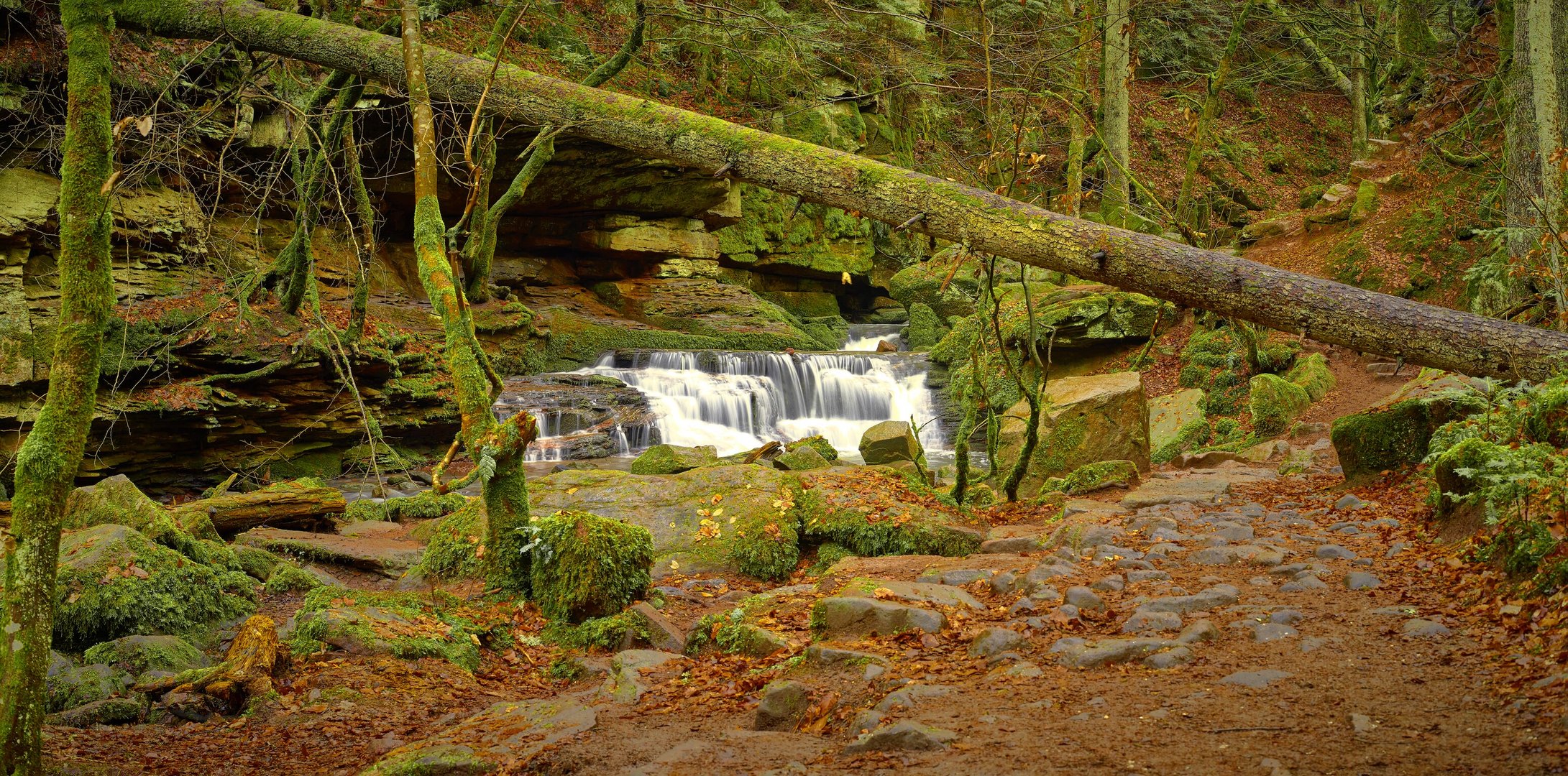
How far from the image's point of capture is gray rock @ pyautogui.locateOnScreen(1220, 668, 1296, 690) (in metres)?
3.50

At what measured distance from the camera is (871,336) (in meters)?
24.5

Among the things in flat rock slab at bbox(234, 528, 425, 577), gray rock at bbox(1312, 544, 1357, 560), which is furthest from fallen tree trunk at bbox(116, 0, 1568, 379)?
flat rock slab at bbox(234, 528, 425, 577)

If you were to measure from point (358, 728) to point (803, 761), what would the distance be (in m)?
2.28

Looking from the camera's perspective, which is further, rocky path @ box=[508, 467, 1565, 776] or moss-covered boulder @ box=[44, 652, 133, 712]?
moss-covered boulder @ box=[44, 652, 133, 712]

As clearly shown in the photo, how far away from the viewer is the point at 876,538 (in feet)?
23.6

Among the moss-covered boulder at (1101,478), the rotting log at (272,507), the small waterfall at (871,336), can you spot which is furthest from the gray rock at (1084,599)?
the small waterfall at (871,336)

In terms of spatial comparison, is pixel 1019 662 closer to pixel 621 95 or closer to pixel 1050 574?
pixel 1050 574

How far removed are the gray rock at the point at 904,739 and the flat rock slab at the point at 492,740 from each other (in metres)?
1.31

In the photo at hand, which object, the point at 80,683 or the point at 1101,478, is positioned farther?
the point at 1101,478

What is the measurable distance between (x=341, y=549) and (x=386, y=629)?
364 centimetres

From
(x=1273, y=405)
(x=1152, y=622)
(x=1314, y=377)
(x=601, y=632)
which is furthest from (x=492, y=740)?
(x=1314, y=377)

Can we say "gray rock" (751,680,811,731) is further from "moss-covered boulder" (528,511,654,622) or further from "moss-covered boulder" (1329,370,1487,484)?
"moss-covered boulder" (1329,370,1487,484)

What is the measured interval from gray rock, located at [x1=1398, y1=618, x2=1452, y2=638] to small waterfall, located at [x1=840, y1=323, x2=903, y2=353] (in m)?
18.8

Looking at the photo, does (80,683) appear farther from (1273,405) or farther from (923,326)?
(923,326)
